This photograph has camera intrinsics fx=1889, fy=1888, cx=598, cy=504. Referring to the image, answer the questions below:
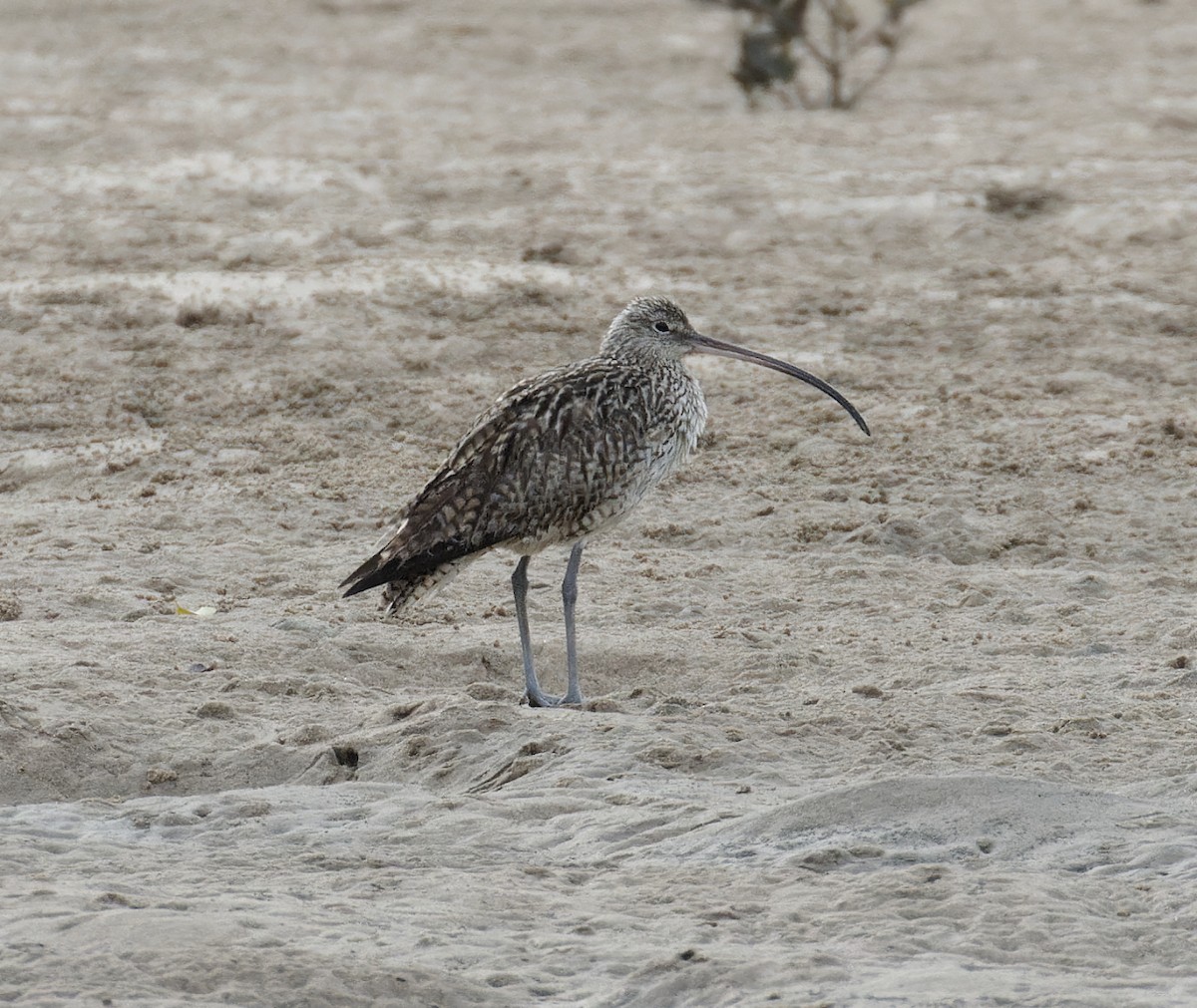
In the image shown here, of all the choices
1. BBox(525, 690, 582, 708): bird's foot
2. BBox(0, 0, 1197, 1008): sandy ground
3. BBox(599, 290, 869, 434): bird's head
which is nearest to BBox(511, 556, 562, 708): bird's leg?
BBox(525, 690, 582, 708): bird's foot

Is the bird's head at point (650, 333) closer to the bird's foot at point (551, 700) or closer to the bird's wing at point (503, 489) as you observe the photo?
the bird's wing at point (503, 489)

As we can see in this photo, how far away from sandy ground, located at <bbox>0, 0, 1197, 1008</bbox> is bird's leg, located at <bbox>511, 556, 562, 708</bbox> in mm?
209

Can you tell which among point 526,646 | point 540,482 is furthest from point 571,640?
point 540,482

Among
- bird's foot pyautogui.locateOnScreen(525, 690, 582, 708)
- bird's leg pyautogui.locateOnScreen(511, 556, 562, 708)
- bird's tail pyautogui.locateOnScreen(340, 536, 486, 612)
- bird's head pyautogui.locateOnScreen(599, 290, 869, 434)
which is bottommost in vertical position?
bird's foot pyautogui.locateOnScreen(525, 690, 582, 708)

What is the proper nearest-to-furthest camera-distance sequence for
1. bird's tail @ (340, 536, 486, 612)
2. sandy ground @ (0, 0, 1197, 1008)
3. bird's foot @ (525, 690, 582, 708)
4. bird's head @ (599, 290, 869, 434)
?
1. sandy ground @ (0, 0, 1197, 1008)
2. bird's tail @ (340, 536, 486, 612)
3. bird's foot @ (525, 690, 582, 708)
4. bird's head @ (599, 290, 869, 434)

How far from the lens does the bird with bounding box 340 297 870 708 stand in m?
6.74

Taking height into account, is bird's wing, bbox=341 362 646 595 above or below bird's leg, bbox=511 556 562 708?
above

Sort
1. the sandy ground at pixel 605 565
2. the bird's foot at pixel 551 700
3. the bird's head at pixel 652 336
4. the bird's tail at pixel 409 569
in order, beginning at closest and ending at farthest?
1. the sandy ground at pixel 605 565
2. the bird's tail at pixel 409 569
3. the bird's foot at pixel 551 700
4. the bird's head at pixel 652 336

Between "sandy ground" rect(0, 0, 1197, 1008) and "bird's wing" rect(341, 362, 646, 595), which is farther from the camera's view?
"bird's wing" rect(341, 362, 646, 595)

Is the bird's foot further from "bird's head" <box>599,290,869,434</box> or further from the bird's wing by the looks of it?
"bird's head" <box>599,290,869,434</box>

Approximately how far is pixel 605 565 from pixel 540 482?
1879mm

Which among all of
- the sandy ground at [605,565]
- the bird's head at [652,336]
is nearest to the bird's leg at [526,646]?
the sandy ground at [605,565]

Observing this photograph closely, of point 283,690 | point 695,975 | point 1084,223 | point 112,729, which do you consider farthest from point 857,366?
point 695,975

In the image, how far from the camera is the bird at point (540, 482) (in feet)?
22.1
